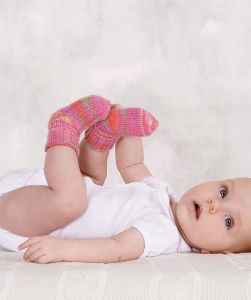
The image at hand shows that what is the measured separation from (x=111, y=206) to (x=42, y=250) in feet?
1.35

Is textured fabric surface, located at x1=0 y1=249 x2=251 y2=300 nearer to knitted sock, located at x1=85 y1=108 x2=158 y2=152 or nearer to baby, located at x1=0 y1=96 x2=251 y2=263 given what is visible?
baby, located at x1=0 y1=96 x2=251 y2=263

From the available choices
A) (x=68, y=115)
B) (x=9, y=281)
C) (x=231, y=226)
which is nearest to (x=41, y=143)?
(x=68, y=115)

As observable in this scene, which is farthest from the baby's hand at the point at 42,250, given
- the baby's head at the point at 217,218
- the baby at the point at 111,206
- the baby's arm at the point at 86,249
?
the baby's head at the point at 217,218

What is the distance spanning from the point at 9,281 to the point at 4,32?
1832mm

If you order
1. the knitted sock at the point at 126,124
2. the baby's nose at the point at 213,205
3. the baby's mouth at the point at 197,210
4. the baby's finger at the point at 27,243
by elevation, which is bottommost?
the baby's mouth at the point at 197,210

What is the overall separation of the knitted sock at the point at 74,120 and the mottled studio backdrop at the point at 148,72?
1.03m

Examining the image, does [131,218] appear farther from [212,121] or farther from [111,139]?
[212,121]

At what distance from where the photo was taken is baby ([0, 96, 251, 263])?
5.45ft

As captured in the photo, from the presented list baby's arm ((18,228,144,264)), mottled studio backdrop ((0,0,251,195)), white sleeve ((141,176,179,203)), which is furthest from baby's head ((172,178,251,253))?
mottled studio backdrop ((0,0,251,195))

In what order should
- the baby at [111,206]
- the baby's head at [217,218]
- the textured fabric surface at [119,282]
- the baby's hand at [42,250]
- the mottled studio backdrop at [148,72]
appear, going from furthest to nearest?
the mottled studio backdrop at [148,72] → the baby's head at [217,218] → the baby at [111,206] → the baby's hand at [42,250] → the textured fabric surface at [119,282]

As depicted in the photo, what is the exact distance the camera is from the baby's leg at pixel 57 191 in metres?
1.66

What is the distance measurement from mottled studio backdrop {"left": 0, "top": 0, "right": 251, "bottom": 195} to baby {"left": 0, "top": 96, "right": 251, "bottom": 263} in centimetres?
87

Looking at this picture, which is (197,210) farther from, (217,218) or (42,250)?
(42,250)

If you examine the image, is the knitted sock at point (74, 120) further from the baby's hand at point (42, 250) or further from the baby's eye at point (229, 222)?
the baby's eye at point (229, 222)
